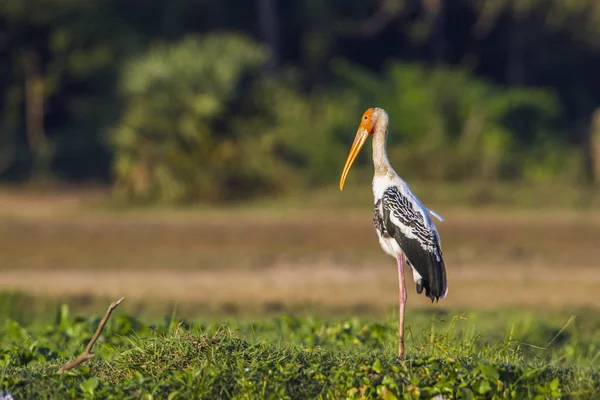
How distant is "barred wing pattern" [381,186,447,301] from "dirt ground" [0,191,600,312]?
18.7ft

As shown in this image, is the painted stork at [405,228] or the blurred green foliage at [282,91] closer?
the painted stork at [405,228]

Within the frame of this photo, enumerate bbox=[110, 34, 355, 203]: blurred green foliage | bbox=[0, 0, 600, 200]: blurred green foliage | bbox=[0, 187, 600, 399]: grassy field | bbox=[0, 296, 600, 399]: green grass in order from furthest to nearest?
bbox=[0, 0, 600, 200]: blurred green foliage → bbox=[110, 34, 355, 203]: blurred green foliage → bbox=[0, 187, 600, 399]: grassy field → bbox=[0, 296, 600, 399]: green grass

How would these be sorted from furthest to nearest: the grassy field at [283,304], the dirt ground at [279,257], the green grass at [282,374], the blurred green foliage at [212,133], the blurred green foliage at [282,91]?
the blurred green foliage at [282,91]
the blurred green foliage at [212,133]
the dirt ground at [279,257]
the grassy field at [283,304]
the green grass at [282,374]

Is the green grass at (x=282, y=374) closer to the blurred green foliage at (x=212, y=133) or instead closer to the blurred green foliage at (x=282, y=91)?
the blurred green foliage at (x=212, y=133)

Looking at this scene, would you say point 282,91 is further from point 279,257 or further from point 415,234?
point 415,234

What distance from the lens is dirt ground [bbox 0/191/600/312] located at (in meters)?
12.2

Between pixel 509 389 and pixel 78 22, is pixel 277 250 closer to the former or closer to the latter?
pixel 509 389

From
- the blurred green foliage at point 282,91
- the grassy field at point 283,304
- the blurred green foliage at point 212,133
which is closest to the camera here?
the grassy field at point 283,304

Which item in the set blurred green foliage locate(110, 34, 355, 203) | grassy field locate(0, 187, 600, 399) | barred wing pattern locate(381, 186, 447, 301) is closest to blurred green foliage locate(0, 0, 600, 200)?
blurred green foliage locate(110, 34, 355, 203)

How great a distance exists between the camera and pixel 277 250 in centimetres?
1633

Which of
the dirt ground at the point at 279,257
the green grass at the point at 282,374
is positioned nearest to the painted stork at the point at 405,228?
the green grass at the point at 282,374

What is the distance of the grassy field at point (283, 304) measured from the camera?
507cm

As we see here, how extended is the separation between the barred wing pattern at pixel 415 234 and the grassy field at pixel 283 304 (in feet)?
1.38

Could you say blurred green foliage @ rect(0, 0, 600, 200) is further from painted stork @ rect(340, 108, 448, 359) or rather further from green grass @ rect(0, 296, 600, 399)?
painted stork @ rect(340, 108, 448, 359)
